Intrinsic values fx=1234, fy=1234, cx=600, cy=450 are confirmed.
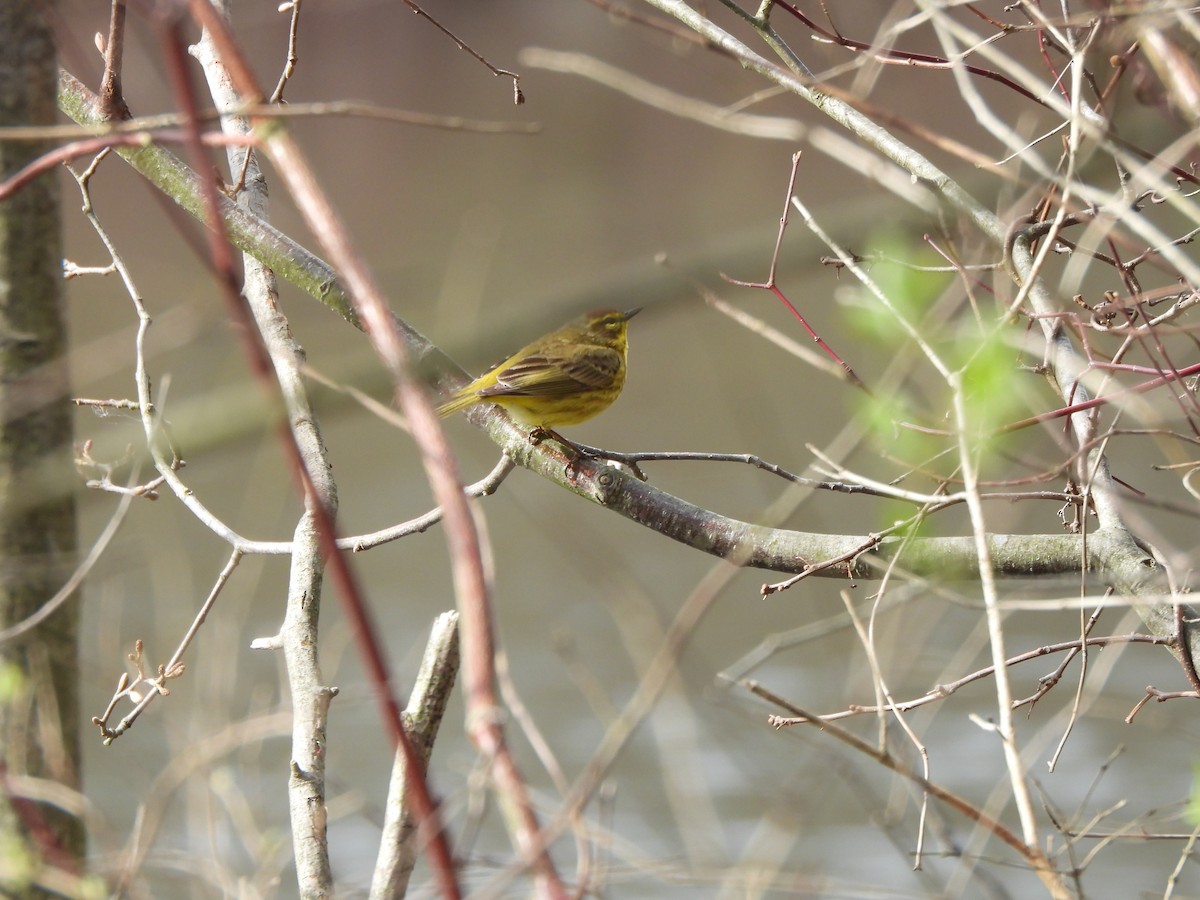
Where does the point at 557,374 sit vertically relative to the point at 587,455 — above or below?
above

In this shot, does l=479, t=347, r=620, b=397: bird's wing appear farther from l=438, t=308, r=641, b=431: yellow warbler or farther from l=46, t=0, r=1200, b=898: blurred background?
l=46, t=0, r=1200, b=898: blurred background

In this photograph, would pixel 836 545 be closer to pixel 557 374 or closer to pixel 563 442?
pixel 563 442

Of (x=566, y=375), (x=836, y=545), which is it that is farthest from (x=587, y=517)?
(x=836, y=545)

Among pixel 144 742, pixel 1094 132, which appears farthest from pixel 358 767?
pixel 1094 132

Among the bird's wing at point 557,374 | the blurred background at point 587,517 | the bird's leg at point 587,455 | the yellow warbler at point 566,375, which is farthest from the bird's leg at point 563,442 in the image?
the bird's wing at point 557,374

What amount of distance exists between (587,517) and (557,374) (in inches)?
271

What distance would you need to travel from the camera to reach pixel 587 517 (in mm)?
11289

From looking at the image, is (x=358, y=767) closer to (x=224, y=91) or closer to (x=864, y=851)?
(x=864, y=851)

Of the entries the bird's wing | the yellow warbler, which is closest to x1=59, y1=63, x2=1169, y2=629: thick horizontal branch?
the yellow warbler

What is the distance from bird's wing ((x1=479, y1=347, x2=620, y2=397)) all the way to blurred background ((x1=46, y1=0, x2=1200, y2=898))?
0.45 meters

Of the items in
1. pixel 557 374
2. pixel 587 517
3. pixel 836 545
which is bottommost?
pixel 836 545

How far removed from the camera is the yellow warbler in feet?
13.8

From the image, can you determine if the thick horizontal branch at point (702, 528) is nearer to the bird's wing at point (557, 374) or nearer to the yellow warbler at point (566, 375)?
the yellow warbler at point (566, 375)

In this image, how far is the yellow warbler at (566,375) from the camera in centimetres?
420
